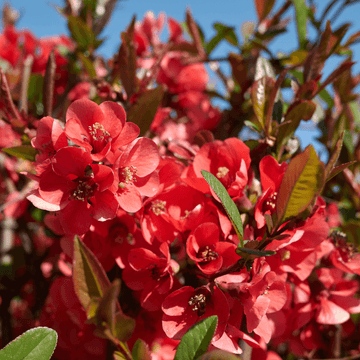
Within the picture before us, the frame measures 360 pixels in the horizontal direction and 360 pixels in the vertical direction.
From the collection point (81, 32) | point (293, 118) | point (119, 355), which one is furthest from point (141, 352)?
point (81, 32)

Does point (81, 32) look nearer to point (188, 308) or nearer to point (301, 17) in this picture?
point (301, 17)

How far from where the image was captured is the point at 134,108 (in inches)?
39.0

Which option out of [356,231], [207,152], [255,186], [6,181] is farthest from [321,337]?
[6,181]

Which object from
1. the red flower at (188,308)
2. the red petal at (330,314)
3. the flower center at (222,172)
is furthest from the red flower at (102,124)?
the red petal at (330,314)

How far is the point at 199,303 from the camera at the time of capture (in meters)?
0.77

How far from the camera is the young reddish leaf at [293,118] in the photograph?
3.11 ft

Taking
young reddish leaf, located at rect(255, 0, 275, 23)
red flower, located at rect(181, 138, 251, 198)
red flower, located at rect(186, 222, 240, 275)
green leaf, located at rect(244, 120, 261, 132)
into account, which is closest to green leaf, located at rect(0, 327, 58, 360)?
red flower, located at rect(186, 222, 240, 275)

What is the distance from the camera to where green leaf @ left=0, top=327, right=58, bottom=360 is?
22.8 inches

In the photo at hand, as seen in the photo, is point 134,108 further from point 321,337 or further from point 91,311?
point 321,337

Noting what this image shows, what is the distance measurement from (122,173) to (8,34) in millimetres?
1971

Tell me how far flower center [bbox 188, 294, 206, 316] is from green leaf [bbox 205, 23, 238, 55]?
1.37 m

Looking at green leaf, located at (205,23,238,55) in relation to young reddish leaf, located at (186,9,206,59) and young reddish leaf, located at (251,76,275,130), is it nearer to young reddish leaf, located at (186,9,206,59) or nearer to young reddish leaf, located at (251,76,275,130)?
young reddish leaf, located at (186,9,206,59)

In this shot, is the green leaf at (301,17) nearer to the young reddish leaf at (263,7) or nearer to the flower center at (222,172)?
the young reddish leaf at (263,7)

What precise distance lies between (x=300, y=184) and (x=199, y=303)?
0.36 metres
